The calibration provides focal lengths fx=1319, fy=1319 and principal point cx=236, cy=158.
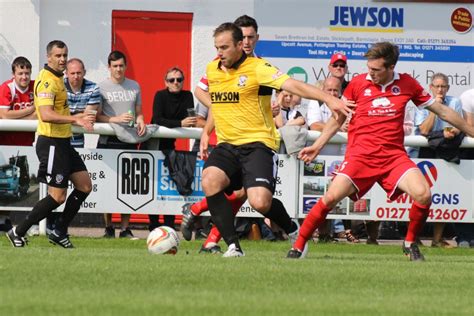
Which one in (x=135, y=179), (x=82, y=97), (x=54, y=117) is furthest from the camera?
(x=135, y=179)

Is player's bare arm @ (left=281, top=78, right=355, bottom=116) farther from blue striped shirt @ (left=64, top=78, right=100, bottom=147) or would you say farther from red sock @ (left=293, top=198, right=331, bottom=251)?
blue striped shirt @ (left=64, top=78, right=100, bottom=147)

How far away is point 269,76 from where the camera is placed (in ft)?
39.1

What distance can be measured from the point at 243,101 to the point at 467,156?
19.6 feet

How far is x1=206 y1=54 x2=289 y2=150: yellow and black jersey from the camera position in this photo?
1207cm

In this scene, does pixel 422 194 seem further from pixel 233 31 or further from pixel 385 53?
pixel 233 31

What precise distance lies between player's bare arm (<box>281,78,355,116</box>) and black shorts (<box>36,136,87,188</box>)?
131 inches

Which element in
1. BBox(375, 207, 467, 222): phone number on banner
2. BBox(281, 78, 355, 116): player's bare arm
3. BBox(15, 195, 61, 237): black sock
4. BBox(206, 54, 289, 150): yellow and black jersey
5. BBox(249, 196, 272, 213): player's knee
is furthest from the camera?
BBox(375, 207, 467, 222): phone number on banner

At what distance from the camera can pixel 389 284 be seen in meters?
9.84

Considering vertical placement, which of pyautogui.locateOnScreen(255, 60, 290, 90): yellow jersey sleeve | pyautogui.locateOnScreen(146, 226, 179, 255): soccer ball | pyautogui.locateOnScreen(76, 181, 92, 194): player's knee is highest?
pyautogui.locateOnScreen(255, 60, 290, 90): yellow jersey sleeve

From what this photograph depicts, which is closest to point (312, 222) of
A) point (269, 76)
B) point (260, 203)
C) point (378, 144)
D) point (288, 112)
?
point (260, 203)

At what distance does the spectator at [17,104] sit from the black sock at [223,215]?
5084mm

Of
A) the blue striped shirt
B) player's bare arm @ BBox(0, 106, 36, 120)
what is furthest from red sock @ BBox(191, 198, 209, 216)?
player's bare arm @ BBox(0, 106, 36, 120)

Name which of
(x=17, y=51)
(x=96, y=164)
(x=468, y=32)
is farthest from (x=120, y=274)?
(x=468, y=32)

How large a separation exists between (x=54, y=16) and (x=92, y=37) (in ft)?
2.06
